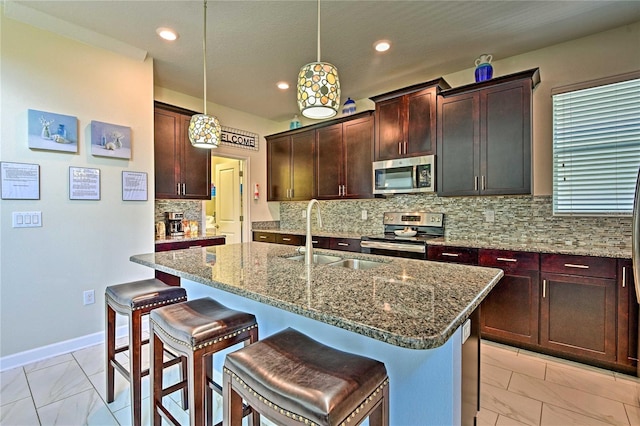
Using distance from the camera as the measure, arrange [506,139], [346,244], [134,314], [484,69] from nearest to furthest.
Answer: [134,314] < [506,139] < [484,69] < [346,244]

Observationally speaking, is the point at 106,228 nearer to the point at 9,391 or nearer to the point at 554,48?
the point at 9,391

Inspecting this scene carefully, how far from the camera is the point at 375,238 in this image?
3539mm

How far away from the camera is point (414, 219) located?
365 cm

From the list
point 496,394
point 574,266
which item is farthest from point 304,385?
point 574,266

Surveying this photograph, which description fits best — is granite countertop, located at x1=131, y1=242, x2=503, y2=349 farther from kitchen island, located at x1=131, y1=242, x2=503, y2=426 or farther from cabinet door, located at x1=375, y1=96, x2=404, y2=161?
cabinet door, located at x1=375, y1=96, x2=404, y2=161

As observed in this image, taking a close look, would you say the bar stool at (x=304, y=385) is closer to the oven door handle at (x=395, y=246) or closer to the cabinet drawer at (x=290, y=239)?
the oven door handle at (x=395, y=246)

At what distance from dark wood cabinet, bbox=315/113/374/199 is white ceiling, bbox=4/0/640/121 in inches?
28.0

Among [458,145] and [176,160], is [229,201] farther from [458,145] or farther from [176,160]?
[458,145]

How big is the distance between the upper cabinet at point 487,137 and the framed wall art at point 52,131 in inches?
139

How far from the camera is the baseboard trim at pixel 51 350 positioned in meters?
2.33

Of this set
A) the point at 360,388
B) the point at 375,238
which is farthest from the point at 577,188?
the point at 360,388

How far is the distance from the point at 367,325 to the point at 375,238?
2.75 meters

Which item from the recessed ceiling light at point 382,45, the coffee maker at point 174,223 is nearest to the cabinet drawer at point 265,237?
the coffee maker at point 174,223

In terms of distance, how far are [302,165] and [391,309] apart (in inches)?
150
